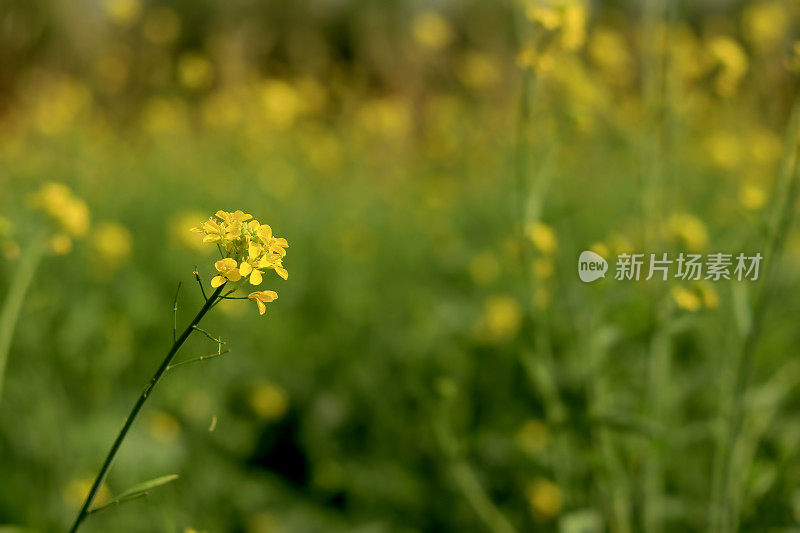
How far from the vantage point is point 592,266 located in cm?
129

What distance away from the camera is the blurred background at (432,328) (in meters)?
1.25

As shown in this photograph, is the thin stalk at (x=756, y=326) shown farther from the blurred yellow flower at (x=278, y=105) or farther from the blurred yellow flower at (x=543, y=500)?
the blurred yellow flower at (x=278, y=105)

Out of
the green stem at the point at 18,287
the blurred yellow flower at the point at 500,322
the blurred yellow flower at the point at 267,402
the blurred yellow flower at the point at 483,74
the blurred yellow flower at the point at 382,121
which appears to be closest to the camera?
the green stem at the point at 18,287

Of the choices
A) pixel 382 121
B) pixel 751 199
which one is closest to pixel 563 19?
pixel 751 199

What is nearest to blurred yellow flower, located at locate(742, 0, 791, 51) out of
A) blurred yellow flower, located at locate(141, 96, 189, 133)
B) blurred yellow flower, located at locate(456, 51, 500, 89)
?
blurred yellow flower, located at locate(456, 51, 500, 89)

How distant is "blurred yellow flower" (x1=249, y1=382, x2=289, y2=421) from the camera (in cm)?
199

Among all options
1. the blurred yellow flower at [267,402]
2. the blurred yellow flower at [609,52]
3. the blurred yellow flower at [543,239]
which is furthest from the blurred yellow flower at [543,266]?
the blurred yellow flower at [609,52]

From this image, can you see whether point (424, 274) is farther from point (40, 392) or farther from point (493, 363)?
point (40, 392)

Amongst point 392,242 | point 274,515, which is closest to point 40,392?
point 274,515

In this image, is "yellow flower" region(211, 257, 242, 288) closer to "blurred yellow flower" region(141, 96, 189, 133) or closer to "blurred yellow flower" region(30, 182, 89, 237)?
"blurred yellow flower" region(30, 182, 89, 237)

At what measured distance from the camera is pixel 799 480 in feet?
4.91

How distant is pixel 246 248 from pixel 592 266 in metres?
0.84

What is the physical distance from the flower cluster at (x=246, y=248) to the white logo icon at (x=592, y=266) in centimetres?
82

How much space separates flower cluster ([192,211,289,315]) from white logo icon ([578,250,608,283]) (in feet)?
2.68
